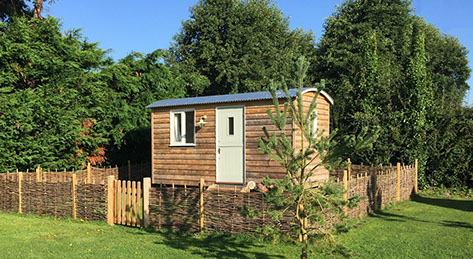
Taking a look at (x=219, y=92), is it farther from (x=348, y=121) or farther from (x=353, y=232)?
(x=353, y=232)

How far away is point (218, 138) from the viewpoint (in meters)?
13.7

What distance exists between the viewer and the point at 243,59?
29312mm

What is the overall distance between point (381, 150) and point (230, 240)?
11.5 m

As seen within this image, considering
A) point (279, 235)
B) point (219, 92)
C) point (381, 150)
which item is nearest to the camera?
point (279, 235)

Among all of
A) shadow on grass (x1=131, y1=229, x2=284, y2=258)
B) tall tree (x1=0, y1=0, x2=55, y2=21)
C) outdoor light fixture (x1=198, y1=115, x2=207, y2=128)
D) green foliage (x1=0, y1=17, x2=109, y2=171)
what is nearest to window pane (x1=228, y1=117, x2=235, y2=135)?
outdoor light fixture (x1=198, y1=115, x2=207, y2=128)

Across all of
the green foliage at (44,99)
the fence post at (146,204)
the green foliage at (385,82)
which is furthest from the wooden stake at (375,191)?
the green foliage at (44,99)

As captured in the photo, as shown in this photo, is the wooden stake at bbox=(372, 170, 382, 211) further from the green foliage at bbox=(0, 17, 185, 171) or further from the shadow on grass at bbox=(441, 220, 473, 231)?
the green foliage at bbox=(0, 17, 185, 171)

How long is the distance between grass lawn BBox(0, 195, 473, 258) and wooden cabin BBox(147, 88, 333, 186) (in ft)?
12.5

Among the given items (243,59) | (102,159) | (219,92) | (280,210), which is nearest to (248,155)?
(280,210)

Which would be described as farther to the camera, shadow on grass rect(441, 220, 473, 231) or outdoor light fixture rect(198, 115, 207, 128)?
outdoor light fixture rect(198, 115, 207, 128)

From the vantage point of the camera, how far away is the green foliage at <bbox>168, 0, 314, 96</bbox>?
2961cm

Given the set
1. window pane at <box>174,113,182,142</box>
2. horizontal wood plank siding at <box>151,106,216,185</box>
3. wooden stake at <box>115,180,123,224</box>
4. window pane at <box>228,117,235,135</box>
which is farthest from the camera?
window pane at <box>174,113,182,142</box>

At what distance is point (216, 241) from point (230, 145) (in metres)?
5.25

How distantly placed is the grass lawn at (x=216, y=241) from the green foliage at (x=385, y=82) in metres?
2.94
